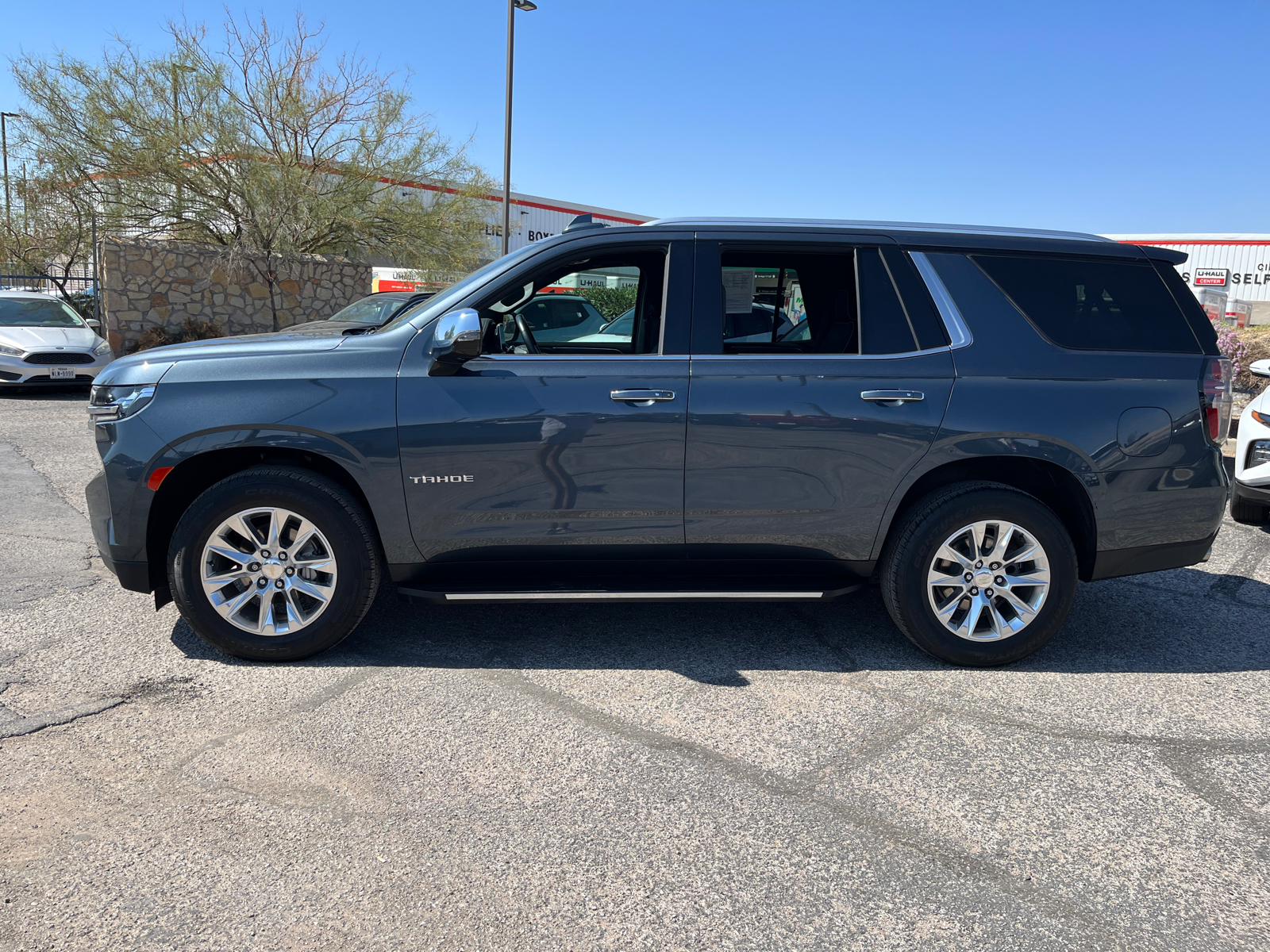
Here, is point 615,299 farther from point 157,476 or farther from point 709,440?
point 157,476

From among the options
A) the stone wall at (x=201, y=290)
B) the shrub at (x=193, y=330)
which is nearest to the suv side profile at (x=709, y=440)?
the stone wall at (x=201, y=290)

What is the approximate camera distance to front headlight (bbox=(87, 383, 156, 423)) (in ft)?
13.0

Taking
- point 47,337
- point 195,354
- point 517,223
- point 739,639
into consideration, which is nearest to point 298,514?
point 195,354

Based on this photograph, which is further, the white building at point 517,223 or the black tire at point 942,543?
the white building at point 517,223

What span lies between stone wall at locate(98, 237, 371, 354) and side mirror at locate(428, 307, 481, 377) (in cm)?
1529

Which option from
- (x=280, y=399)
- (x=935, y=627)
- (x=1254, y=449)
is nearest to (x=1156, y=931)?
(x=935, y=627)

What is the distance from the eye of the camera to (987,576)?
417 centimetres

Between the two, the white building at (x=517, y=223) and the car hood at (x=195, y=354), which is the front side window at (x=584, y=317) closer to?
the car hood at (x=195, y=354)

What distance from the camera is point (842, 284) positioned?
426 cm

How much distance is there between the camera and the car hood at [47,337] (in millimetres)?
13453

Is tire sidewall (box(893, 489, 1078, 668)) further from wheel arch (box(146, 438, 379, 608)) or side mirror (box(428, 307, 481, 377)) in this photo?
wheel arch (box(146, 438, 379, 608))

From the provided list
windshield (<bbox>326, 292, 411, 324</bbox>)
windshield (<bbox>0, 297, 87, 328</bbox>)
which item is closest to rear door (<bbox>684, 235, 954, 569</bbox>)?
windshield (<bbox>326, 292, 411, 324</bbox>)

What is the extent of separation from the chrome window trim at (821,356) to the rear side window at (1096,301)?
477 millimetres

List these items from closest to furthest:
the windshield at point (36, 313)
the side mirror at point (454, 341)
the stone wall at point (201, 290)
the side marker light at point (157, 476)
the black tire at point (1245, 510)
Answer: the side mirror at point (454, 341) → the side marker light at point (157, 476) → the black tire at point (1245, 510) → the windshield at point (36, 313) → the stone wall at point (201, 290)
